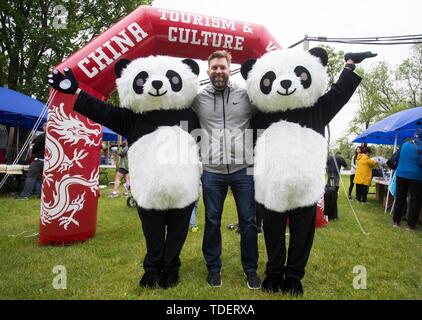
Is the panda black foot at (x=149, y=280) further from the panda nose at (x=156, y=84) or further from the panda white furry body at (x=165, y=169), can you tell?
the panda nose at (x=156, y=84)

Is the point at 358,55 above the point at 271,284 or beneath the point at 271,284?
above

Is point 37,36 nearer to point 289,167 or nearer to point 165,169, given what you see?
point 165,169

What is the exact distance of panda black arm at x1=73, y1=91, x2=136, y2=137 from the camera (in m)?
2.65

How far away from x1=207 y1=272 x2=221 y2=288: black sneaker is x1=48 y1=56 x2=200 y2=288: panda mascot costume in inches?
12.0

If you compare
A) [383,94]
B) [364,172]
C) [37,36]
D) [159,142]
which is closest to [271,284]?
[159,142]

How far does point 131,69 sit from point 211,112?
0.77 m

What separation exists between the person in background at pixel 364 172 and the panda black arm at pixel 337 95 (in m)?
6.32

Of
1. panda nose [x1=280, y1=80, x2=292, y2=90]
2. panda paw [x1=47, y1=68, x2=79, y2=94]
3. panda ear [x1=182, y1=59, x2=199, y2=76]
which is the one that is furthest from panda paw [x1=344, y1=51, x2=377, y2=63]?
panda paw [x1=47, y1=68, x2=79, y2=94]

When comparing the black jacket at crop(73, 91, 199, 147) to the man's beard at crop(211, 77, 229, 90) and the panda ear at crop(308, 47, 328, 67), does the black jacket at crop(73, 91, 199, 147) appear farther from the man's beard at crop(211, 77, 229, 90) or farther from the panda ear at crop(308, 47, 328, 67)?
the panda ear at crop(308, 47, 328, 67)

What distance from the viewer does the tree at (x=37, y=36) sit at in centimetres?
1220

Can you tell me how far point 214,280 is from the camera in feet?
8.96

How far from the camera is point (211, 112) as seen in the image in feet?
8.75

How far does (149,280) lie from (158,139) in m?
1.21
